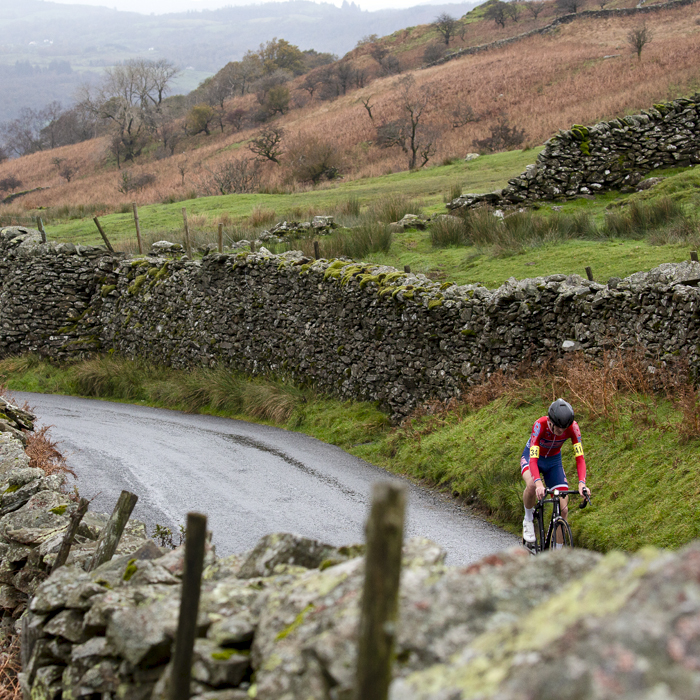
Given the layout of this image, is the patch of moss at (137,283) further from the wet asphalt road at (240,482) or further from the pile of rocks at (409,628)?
the pile of rocks at (409,628)

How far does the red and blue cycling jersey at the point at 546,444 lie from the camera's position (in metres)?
6.74

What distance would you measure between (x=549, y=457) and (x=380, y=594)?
5.62 m

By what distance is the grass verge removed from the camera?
7.52 meters

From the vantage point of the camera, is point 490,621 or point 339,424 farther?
point 339,424

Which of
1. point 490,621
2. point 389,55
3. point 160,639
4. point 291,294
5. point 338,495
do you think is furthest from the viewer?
point 389,55

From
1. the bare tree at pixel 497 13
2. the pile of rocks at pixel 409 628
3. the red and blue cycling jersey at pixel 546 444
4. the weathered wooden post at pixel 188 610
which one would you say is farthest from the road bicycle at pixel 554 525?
the bare tree at pixel 497 13

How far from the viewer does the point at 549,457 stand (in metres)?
7.11

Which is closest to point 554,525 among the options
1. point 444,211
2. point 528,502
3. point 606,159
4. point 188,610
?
point 528,502

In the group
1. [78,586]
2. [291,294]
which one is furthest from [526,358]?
[78,586]

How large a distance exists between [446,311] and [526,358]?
1.99 m

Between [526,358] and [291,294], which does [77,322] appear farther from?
[526,358]

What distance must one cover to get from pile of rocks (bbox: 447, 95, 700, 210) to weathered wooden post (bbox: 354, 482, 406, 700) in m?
18.7

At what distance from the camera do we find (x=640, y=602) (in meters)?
1.65

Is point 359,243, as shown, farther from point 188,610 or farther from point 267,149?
point 267,149
